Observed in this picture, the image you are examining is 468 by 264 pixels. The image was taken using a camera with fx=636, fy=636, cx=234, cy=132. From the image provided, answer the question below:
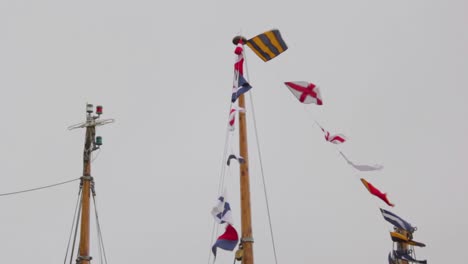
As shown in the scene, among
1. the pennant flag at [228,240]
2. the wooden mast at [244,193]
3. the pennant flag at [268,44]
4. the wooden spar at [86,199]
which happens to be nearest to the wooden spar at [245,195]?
the wooden mast at [244,193]

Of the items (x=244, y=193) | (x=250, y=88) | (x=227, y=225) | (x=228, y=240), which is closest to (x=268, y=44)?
(x=250, y=88)

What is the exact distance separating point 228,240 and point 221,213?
69 centimetres

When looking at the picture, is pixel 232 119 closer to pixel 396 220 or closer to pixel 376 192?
pixel 376 192

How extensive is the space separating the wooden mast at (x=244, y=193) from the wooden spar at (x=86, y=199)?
17.7 m

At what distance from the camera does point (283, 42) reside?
17969 millimetres

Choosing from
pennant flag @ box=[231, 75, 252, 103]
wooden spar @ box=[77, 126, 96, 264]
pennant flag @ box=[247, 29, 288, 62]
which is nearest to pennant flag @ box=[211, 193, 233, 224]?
pennant flag @ box=[231, 75, 252, 103]

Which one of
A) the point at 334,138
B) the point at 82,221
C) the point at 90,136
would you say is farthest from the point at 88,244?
the point at 334,138

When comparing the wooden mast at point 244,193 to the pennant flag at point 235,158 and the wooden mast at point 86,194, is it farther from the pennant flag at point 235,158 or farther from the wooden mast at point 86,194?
the wooden mast at point 86,194

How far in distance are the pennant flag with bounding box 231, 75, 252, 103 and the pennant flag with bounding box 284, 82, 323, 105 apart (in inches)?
85.5

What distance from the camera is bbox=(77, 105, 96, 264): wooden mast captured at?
31672mm

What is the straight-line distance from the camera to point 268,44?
1789 centimetres

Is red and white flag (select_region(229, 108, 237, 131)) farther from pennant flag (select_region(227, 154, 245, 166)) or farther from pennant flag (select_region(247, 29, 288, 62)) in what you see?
pennant flag (select_region(247, 29, 288, 62))

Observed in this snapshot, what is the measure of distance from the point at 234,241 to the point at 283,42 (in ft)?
19.6

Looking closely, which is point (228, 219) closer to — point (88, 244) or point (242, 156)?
point (242, 156)
